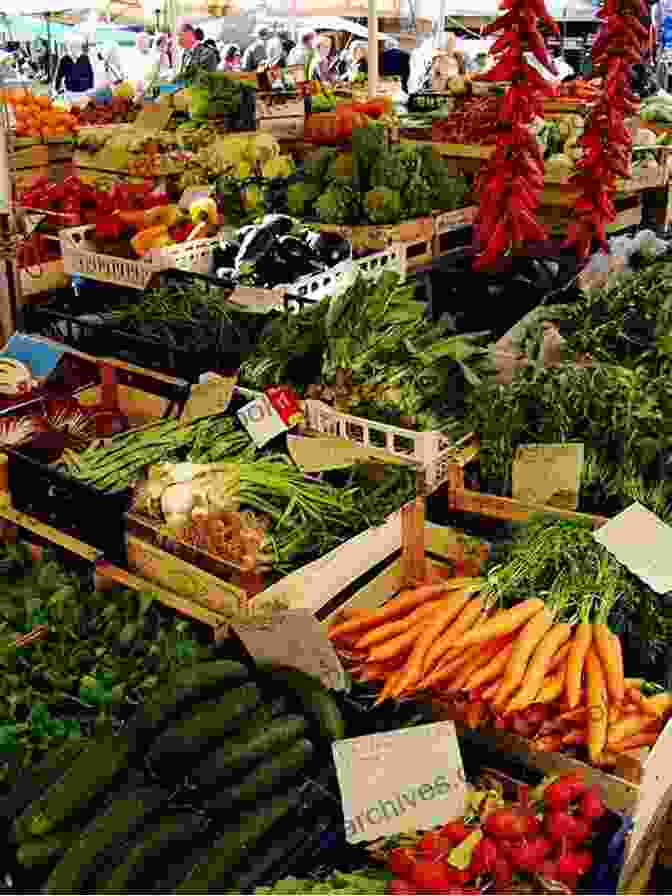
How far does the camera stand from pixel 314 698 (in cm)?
205

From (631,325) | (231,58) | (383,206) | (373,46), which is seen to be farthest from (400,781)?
(231,58)

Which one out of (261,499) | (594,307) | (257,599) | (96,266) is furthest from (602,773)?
(96,266)

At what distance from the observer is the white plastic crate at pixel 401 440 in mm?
2688

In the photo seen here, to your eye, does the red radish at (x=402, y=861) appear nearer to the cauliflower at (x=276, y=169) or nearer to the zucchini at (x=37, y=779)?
the zucchini at (x=37, y=779)

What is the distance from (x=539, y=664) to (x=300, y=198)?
3.20 meters

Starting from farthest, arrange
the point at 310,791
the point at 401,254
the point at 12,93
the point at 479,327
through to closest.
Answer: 1. the point at 12,93
2. the point at 401,254
3. the point at 479,327
4. the point at 310,791

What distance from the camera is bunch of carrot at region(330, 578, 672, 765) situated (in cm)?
203

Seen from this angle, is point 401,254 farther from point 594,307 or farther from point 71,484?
point 71,484

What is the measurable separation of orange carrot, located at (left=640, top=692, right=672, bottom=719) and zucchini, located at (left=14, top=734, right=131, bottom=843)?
1.07 m

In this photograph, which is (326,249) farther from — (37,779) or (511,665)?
(37,779)

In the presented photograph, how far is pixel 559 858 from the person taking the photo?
A: 1.73 m

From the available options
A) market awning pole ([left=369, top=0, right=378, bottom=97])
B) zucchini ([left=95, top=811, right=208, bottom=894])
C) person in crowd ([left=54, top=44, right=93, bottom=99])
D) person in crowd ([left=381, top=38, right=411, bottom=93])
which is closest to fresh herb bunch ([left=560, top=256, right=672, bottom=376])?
zucchini ([left=95, top=811, right=208, bottom=894])

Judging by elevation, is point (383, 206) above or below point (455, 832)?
above

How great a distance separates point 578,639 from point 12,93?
22.1 feet
